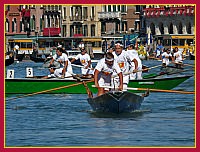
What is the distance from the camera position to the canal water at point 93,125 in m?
15.9

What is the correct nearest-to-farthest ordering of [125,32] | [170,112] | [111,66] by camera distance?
[111,66] < [170,112] < [125,32]

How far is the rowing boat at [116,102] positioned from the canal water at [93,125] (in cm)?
16

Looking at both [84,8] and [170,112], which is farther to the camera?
[84,8]

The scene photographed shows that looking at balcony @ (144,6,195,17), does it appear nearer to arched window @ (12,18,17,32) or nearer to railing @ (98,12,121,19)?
railing @ (98,12,121,19)

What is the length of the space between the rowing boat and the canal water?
16cm

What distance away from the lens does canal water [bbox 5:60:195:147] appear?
15.9m

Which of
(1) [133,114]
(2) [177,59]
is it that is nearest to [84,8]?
(2) [177,59]

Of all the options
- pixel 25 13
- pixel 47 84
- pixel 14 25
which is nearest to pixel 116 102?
pixel 47 84

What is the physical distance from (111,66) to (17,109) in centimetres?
417

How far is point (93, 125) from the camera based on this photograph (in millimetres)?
18094

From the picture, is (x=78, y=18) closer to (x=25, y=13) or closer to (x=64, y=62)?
(x=25, y=13)

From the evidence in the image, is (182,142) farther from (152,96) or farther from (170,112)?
(152,96)

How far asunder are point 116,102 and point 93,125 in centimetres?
86

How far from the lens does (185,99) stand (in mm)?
24562
